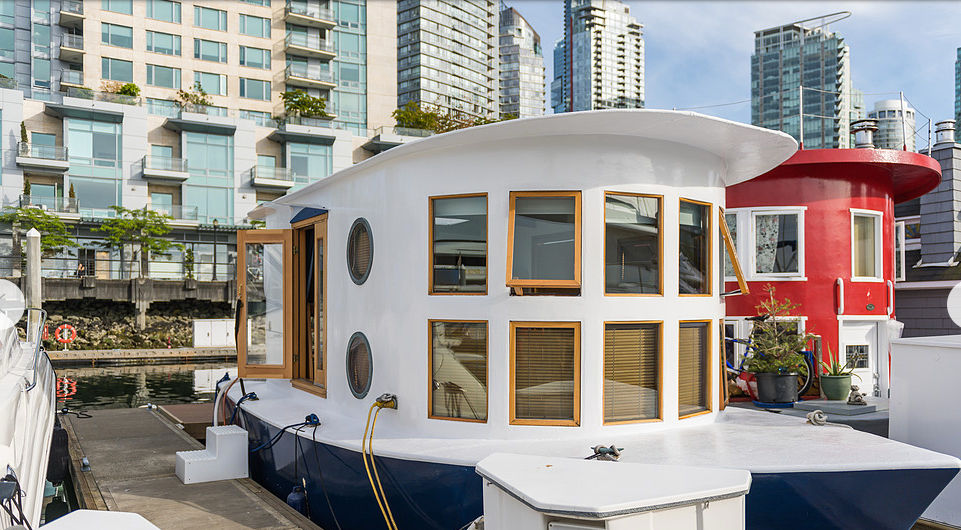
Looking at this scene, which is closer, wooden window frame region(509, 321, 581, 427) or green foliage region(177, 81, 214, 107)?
wooden window frame region(509, 321, 581, 427)

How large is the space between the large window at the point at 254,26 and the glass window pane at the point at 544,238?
136 ft

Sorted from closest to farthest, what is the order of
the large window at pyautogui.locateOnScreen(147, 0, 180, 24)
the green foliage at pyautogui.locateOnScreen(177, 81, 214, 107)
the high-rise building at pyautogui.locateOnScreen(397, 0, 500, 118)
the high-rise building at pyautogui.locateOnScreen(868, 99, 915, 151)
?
the high-rise building at pyautogui.locateOnScreen(868, 99, 915, 151) < the green foliage at pyautogui.locateOnScreen(177, 81, 214, 107) < the large window at pyautogui.locateOnScreen(147, 0, 180, 24) < the high-rise building at pyautogui.locateOnScreen(397, 0, 500, 118)

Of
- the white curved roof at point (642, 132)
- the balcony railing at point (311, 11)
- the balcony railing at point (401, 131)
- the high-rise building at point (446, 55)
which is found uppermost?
the high-rise building at point (446, 55)

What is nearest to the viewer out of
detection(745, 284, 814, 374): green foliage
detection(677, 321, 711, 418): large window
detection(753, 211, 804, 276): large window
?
detection(677, 321, 711, 418): large window

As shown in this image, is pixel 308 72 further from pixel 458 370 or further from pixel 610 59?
pixel 610 59

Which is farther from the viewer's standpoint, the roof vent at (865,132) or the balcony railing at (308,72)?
the balcony railing at (308,72)

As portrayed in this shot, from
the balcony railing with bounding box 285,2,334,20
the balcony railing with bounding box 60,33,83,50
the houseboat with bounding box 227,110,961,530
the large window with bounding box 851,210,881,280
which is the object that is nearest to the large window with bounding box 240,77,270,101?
the balcony railing with bounding box 285,2,334,20

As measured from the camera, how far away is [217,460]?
710 centimetres

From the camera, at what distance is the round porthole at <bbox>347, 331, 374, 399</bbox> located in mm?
6334

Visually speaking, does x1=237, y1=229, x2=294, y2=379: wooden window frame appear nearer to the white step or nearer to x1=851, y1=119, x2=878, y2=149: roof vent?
the white step

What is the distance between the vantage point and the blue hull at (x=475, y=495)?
14.5ft

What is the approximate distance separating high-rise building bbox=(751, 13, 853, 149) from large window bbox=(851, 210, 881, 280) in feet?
7.15

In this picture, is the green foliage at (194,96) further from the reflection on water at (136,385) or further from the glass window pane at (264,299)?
the glass window pane at (264,299)

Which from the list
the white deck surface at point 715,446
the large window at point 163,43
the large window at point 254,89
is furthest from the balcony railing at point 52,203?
the white deck surface at point 715,446
